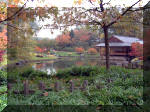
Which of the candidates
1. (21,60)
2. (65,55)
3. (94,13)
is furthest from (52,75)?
(21,60)

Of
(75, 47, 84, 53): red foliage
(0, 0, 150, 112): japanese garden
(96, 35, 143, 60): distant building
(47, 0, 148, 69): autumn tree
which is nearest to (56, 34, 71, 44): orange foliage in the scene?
(0, 0, 150, 112): japanese garden

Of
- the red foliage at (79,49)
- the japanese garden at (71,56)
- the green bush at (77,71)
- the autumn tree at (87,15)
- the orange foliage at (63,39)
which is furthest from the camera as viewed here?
the red foliage at (79,49)

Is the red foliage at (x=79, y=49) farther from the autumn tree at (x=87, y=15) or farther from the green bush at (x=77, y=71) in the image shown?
the autumn tree at (x=87, y=15)

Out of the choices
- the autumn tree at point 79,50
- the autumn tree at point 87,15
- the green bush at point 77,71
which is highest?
the autumn tree at point 87,15

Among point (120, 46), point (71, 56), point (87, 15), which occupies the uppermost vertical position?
point (87, 15)

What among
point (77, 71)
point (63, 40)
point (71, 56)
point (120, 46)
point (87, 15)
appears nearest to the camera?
point (87, 15)

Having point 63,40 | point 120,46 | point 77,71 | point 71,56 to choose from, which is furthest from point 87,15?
point 120,46

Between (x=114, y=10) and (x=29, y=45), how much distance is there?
6.55 m

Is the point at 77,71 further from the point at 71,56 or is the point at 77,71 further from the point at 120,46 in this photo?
the point at 120,46

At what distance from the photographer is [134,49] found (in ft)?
35.7

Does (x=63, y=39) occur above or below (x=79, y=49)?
above

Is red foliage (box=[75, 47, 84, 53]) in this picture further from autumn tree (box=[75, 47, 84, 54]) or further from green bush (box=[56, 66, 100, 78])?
green bush (box=[56, 66, 100, 78])

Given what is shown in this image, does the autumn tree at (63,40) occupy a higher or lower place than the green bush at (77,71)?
higher

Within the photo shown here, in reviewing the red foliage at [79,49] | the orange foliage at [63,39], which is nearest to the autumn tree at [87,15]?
the orange foliage at [63,39]
